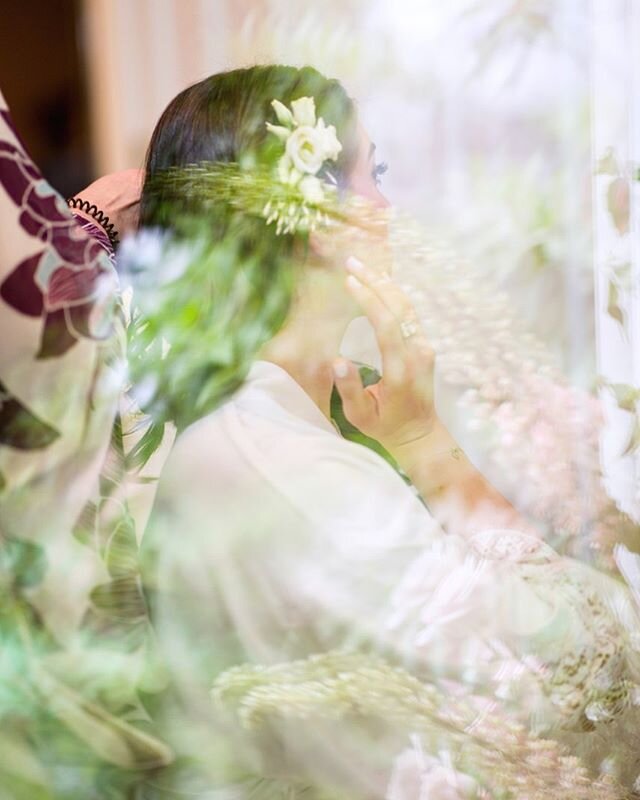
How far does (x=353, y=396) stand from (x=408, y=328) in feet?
0.17

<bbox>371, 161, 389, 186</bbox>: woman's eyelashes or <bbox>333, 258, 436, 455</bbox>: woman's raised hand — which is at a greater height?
<bbox>371, 161, 389, 186</bbox>: woman's eyelashes

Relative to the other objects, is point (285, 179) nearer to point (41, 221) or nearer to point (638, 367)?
point (41, 221)

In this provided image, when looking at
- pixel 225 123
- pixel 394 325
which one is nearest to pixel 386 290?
pixel 394 325

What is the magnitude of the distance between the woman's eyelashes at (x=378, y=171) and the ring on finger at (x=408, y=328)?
3.1 inches

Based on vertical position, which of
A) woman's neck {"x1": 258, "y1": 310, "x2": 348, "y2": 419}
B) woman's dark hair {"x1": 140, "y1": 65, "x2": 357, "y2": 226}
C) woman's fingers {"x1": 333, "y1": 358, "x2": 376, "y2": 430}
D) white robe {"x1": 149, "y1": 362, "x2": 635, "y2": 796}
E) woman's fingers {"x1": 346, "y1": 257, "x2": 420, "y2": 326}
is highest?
woman's dark hair {"x1": 140, "y1": 65, "x2": 357, "y2": 226}

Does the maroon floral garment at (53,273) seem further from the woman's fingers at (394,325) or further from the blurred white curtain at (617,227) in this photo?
the blurred white curtain at (617,227)

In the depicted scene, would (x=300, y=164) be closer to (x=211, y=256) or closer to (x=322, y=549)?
(x=211, y=256)

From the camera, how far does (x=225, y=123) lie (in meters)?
0.56

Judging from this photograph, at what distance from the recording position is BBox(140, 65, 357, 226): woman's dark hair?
1.82 ft

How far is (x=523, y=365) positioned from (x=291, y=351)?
0.49ft

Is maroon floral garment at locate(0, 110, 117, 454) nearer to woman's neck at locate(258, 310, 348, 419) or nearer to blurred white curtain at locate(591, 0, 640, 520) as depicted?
woman's neck at locate(258, 310, 348, 419)

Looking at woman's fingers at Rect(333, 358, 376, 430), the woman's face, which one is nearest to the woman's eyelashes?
the woman's face

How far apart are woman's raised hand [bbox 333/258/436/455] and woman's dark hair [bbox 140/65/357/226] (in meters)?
0.07

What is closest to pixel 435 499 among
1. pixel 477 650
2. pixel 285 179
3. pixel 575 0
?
pixel 477 650
